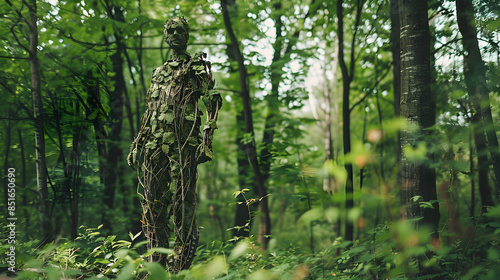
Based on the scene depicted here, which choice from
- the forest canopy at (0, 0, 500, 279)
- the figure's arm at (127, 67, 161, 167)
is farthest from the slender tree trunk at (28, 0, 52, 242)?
the figure's arm at (127, 67, 161, 167)

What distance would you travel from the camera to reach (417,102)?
2.63 m

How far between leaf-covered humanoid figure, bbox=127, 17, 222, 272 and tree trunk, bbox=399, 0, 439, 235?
192 cm

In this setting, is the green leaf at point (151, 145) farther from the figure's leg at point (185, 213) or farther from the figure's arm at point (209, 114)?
the figure's arm at point (209, 114)

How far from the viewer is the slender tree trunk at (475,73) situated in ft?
7.57

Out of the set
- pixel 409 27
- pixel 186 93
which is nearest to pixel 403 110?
pixel 409 27

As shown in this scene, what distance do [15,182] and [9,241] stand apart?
1.32 meters

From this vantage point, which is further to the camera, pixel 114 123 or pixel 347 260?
pixel 114 123

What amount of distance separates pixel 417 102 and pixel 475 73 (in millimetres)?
474

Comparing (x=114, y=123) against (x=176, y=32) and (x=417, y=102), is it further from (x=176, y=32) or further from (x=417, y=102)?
(x=417, y=102)

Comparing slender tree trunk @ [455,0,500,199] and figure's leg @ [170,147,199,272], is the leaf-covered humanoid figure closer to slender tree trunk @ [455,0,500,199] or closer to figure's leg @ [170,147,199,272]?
figure's leg @ [170,147,199,272]

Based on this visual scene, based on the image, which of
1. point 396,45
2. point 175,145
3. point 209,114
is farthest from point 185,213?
point 396,45

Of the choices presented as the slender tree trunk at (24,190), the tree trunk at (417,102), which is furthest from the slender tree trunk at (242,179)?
the tree trunk at (417,102)

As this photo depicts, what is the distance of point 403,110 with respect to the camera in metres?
2.73

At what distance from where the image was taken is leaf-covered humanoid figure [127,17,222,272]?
2949mm
